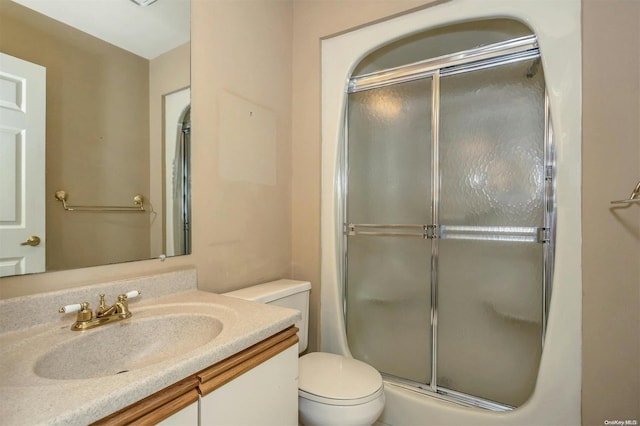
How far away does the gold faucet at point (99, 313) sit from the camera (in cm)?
88

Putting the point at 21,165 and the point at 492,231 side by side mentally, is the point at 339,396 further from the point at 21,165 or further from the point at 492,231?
the point at 21,165

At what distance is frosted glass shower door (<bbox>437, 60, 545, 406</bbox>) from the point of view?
1.55 metres

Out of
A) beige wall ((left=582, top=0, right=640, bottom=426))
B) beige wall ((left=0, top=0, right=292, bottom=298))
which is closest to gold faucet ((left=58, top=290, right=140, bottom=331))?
beige wall ((left=0, top=0, right=292, bottom=298))

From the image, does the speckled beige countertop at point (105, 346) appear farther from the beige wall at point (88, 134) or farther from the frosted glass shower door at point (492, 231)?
the frosted glass shower door at point (492, 231)

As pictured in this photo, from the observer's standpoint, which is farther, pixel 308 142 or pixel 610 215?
pixel 308 142

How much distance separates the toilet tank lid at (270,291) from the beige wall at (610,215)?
125cm

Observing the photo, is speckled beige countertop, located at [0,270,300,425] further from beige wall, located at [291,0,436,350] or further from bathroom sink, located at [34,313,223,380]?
beige wall, located at [291,0,436,350]

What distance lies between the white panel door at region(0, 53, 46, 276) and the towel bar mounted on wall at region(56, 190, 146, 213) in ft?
0.16

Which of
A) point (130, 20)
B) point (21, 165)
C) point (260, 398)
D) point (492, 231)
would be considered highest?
point (130, 20)

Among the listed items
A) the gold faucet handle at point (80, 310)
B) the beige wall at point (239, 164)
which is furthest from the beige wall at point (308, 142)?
the gold faucet handle at point (80, 310)

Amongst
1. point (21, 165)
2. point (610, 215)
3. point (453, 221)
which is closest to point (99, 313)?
point (21, 165)

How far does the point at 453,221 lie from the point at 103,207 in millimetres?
1625

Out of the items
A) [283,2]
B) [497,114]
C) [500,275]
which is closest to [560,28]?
[497,114]

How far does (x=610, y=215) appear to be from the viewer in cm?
121
